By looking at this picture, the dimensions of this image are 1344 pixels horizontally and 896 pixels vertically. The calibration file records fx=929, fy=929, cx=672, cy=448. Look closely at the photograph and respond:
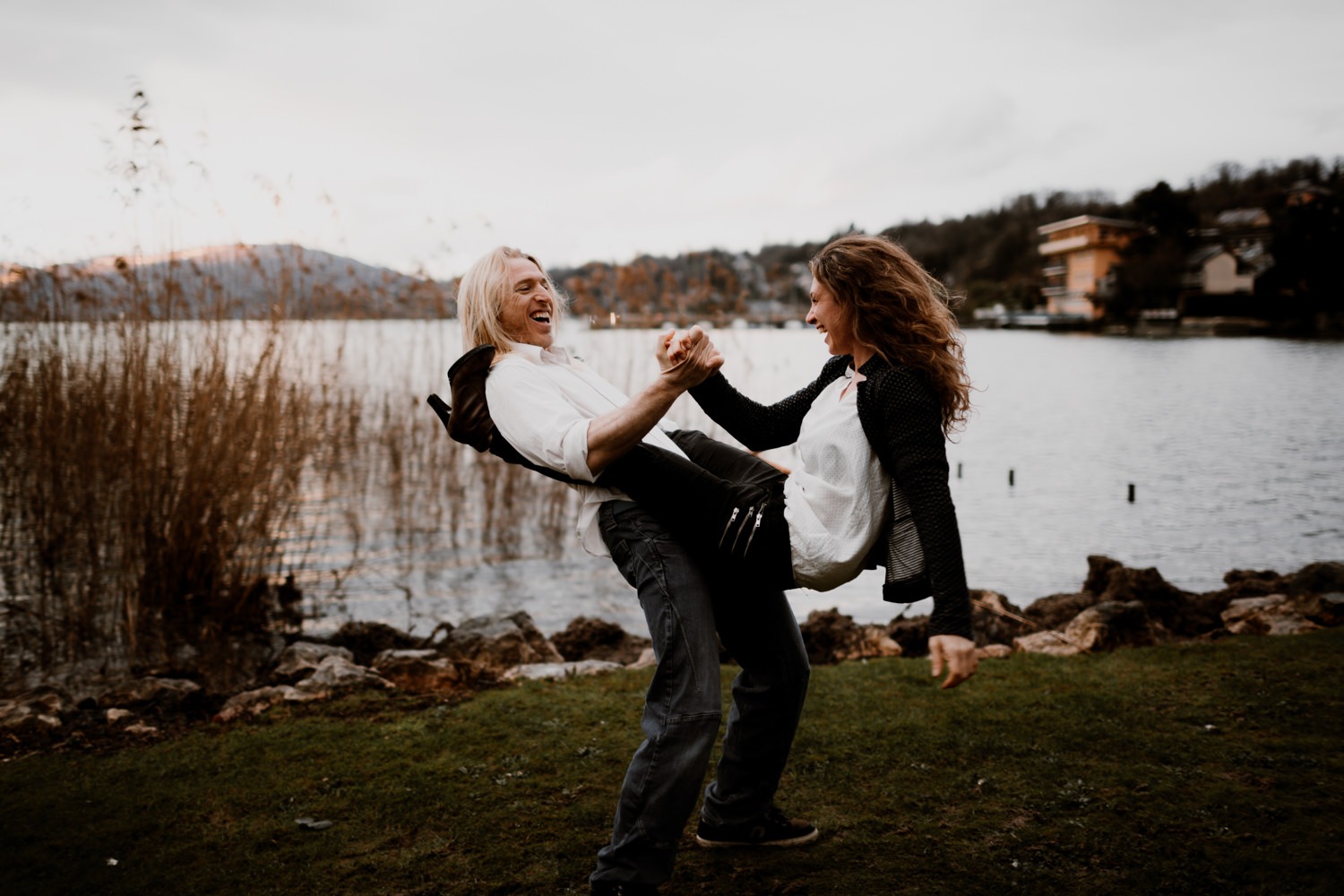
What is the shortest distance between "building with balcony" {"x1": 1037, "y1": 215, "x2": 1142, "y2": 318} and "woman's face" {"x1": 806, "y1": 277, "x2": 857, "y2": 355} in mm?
76995

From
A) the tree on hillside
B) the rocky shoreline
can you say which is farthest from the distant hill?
the tree on hillside

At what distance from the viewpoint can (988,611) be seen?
7074 millimetres

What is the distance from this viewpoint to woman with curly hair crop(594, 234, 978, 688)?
2299 millimetres

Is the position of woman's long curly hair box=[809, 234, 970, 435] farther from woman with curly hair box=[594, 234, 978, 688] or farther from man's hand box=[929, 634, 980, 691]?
man's hand box=[929, 634, 980, 691]

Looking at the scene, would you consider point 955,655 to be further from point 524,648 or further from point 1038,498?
point 1038,498

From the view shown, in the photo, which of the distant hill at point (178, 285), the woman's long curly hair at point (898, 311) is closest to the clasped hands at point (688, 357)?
the woman's long curly hair at point (898, 311)

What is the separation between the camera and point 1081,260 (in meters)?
81.9

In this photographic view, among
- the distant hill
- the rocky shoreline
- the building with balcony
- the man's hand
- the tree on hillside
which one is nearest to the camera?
the man's hand

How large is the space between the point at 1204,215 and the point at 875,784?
269 feet

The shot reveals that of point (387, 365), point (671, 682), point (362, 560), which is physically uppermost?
point (387, 365)

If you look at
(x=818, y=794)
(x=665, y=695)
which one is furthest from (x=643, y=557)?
(x=818, y=794)

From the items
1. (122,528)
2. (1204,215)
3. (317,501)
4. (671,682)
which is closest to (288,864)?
(671,682)

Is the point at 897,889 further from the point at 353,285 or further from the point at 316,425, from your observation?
the point at 353,285

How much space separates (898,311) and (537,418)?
1010 millimetres
